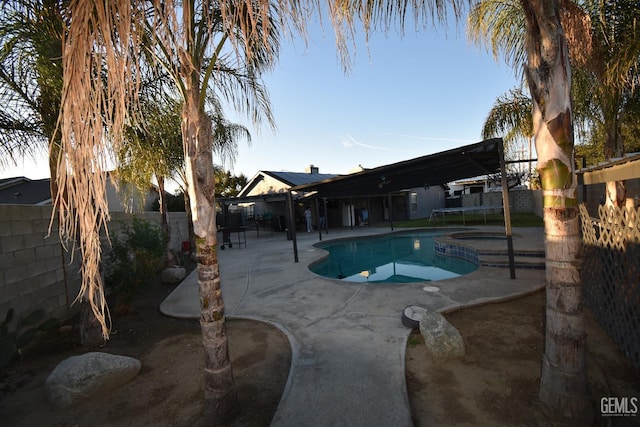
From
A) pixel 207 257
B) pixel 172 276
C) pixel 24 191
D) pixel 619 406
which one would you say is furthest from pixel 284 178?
pixel 619 406

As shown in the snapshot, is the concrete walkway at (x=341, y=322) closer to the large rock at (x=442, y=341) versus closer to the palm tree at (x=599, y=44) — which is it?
the large rock at (x=442, y=341)

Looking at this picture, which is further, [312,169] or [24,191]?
[312,169]

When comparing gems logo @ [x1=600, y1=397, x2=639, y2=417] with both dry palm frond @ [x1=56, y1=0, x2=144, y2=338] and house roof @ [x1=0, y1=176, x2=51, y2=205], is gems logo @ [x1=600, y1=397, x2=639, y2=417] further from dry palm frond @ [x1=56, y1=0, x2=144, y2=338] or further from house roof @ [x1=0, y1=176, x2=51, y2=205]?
house roof @ [x1=0, y1=176, x2=51, y2=205]

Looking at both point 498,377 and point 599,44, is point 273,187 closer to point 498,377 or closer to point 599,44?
point 599,44

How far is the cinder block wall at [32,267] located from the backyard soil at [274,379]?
67cm

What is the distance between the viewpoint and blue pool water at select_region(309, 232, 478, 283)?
9359 mm

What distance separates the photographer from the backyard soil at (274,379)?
8.99 ft

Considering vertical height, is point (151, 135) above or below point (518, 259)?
above

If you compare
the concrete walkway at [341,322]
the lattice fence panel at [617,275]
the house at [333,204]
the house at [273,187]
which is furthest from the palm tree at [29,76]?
the house at [273,187]

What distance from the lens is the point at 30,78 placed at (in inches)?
156

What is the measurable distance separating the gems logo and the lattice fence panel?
1.65 ft

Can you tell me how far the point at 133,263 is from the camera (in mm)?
5617

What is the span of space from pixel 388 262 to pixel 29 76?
10657mm

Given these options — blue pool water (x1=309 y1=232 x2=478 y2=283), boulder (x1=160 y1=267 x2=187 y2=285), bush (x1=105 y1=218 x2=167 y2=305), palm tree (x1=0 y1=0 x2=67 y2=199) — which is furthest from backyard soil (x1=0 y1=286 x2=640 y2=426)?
blue pool water (x1=309 y1=232 x2=478 y2=283)
